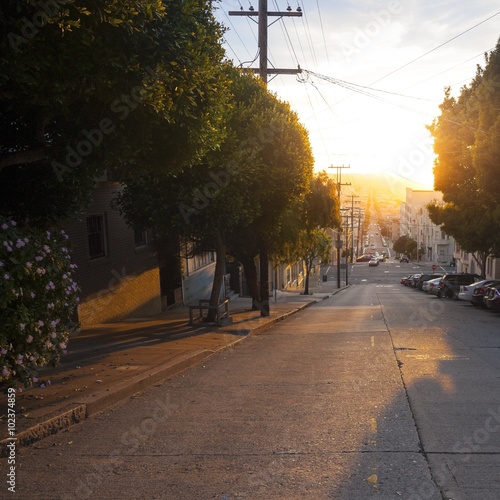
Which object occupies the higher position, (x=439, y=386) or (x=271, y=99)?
(x=271, y=99)

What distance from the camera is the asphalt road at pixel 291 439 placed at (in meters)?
4.79

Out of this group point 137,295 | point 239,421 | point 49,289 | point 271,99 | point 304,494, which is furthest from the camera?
point 137,295

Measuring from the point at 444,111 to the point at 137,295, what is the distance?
18.1m

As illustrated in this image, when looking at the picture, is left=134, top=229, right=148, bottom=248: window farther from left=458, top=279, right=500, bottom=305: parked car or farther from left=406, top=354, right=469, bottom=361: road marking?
left=458, top=279, right=500, bottom=305: parked car

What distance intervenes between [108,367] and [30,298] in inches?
152

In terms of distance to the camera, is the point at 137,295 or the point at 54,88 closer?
the point at 54,88

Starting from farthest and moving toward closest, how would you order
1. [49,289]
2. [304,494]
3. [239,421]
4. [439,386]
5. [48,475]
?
1. [439,386]
2. [239,421]
3. [49,289]
4. [48,475]
5. [304,494]

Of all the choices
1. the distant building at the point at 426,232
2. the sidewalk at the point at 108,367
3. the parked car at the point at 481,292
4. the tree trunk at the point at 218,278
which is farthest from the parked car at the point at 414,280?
the sidewalk at the point at 108,367

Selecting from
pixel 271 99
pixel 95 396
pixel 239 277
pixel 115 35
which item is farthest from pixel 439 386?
pixel 239 277

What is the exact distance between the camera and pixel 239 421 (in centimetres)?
662

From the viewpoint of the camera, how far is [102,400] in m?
7.21

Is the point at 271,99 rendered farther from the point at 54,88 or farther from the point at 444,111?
the point at 444,111

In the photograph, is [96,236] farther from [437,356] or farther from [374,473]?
[374,473]

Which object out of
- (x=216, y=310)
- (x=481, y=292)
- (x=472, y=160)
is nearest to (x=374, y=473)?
(x=216, y=310)
